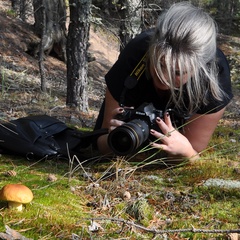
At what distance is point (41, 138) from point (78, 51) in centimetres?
276

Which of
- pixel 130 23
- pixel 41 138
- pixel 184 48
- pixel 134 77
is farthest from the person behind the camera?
pixel 130 23

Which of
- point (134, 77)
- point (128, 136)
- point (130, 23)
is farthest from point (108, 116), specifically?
→ point (130, 23)

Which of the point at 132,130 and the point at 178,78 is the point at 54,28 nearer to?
the point at 178,78

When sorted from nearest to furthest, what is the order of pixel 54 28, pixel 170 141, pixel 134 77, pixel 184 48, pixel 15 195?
pixel 15 195, pixel 184 48, pixel 170 141, pixel 134 77, pixel 54 28

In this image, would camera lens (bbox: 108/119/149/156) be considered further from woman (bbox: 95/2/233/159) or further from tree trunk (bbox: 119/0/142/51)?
tree trunk (bbox: 119/0/142/51)

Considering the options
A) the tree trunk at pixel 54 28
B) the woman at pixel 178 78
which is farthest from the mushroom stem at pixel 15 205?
the tree trunk at pixel 54 28

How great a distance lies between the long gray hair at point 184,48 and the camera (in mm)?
2211

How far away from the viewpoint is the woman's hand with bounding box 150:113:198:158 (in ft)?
7.84

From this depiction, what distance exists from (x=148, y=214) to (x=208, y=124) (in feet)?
3.49

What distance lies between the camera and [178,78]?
2.27m

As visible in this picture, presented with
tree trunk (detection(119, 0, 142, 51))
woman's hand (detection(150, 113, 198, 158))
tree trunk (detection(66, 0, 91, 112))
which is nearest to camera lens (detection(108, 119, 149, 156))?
woman's hand (detection(150, 113, 198, 158))

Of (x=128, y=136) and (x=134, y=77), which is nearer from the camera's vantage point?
(x=128, y=136)

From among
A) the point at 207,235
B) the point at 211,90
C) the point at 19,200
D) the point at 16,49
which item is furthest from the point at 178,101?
the point at 16,49

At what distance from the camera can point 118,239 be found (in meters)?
1.65
